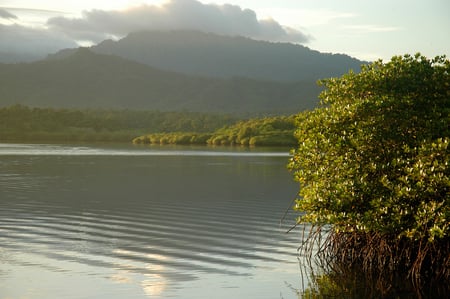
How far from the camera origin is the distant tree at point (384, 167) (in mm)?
22500

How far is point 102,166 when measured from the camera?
273 feet

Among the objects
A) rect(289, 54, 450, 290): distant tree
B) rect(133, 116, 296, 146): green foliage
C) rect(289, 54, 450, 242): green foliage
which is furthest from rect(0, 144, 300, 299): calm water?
rect(133, 116, 296, 146): green foliage

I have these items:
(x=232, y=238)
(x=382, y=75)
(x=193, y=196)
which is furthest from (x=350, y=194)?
(x=193, y=196)

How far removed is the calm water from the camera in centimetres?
2180

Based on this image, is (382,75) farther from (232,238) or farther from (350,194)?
(232,238)

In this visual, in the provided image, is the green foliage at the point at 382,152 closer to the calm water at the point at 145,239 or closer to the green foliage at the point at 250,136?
the calm water at the point at 145,239

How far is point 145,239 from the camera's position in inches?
1212

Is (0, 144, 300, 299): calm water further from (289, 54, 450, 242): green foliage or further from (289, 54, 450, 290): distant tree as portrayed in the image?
(289, 54, 450, 242): green foliage

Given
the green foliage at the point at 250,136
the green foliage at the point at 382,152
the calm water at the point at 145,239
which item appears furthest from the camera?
the green foliage at the point at 250,136

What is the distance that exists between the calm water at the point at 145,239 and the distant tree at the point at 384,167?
8.38 feet

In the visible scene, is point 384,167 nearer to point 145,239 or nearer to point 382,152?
point 382,152

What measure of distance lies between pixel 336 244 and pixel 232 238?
644 cm

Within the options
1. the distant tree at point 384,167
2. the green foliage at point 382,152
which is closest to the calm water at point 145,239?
the distant tree at point 384,167

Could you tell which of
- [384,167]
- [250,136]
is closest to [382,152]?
[384,167]
